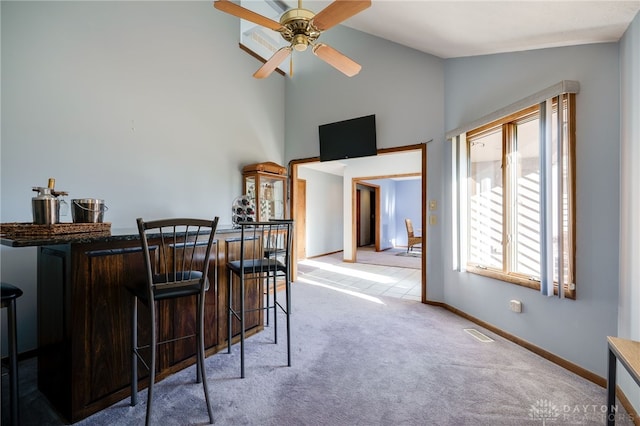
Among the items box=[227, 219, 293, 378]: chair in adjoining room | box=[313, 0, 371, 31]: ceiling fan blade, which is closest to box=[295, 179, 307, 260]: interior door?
box=[227, 219, 293, 378]: chair in adjoining room

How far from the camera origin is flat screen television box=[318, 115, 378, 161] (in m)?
3.98

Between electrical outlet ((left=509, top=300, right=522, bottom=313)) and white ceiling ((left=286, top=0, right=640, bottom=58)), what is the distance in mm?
2040

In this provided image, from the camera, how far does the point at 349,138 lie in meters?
4.13

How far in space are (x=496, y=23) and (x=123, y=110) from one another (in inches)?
134

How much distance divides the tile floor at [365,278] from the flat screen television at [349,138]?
2016 millimetres

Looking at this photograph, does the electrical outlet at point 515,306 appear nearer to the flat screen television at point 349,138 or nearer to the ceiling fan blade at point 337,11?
the flat screen television at point 349,138

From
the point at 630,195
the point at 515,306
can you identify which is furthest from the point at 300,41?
the point at 515,306

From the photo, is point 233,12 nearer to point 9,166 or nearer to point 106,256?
point 106,256

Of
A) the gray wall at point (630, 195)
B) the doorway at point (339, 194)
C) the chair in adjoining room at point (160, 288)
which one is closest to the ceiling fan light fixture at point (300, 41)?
the chair in adjoining room at point (160, 288)

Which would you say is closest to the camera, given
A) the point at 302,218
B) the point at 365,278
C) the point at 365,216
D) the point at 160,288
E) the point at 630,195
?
the point at 160,288

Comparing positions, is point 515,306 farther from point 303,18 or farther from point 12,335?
point 12,335

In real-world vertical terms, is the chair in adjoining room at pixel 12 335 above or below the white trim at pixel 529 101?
below

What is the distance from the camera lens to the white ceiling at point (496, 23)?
1722 mm

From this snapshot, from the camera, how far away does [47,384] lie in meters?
1.69
